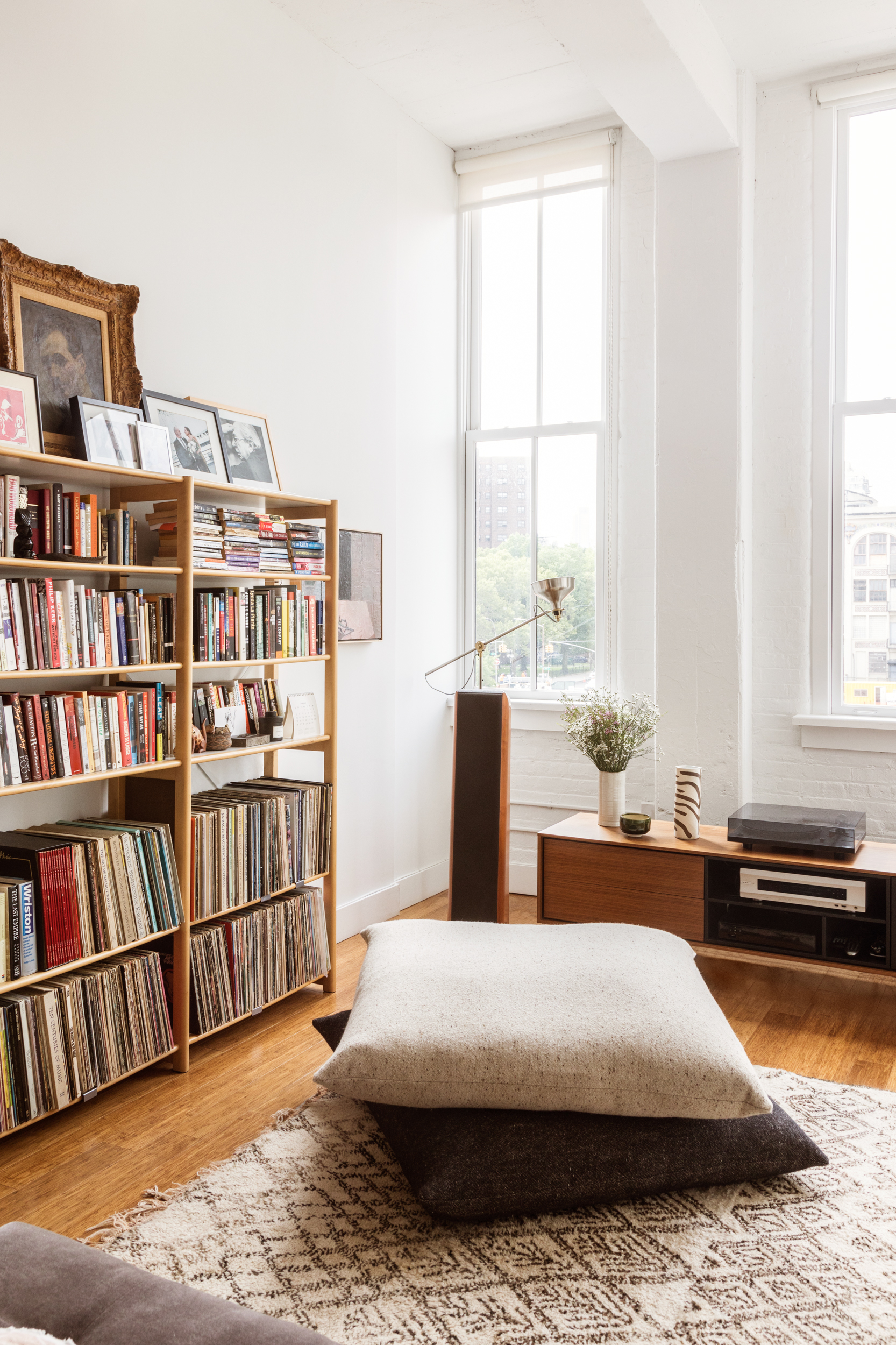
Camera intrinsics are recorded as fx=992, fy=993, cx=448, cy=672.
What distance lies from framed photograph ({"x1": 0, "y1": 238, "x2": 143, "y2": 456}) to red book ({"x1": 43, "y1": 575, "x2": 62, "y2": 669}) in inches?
16.3

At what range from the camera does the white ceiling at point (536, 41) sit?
3.32 meters

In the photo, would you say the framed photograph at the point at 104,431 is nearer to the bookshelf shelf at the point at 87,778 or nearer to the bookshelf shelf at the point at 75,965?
the bookshelf shelf at the point at 87,778

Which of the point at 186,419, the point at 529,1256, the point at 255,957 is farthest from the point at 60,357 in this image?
the point at 529,1256

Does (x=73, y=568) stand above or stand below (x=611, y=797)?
above

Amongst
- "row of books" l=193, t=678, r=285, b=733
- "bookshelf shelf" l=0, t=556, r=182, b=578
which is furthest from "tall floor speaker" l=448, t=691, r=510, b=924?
"bookshelf shelf" l=0, t=556, r=182, b=578

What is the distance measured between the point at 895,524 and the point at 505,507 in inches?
68.3

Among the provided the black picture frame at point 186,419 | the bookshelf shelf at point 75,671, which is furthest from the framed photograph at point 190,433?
the bookshelf shelf at point 75,671

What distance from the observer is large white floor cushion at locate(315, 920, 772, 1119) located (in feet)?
6.79

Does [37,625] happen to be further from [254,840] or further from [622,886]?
[622,886]

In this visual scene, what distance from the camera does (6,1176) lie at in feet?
7.32

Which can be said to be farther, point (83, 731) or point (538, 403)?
point (538, 403)

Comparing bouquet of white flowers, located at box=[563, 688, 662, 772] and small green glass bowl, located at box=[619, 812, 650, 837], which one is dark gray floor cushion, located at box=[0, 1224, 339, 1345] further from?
bouquet of white flowers, located at box=[563, 688, 662, 772]

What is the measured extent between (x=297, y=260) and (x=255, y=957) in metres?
2.47

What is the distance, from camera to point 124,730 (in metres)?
2.60
